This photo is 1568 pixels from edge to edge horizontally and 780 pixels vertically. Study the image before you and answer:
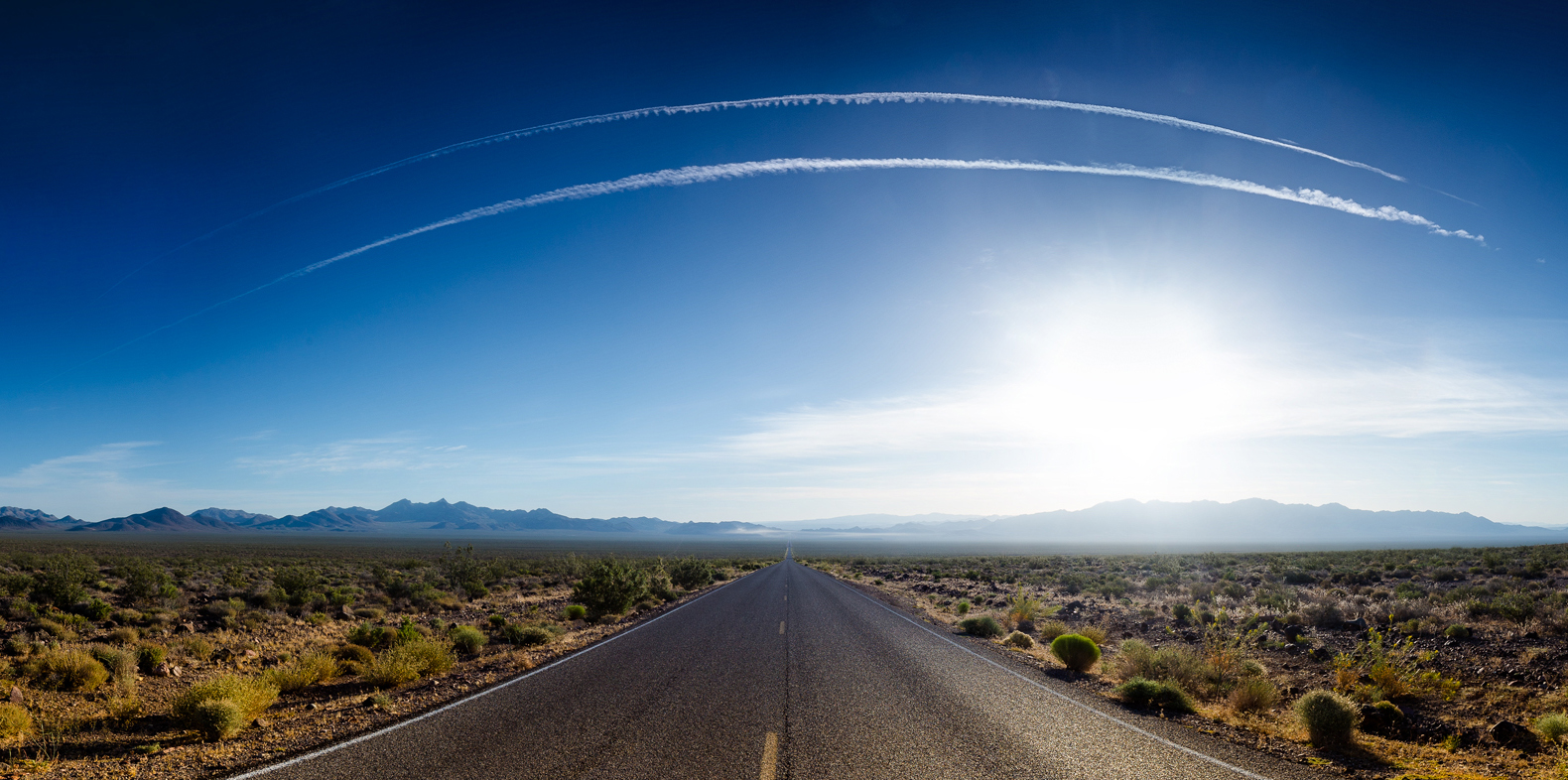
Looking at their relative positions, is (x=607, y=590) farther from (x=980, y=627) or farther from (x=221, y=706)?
(x=221, y=706)

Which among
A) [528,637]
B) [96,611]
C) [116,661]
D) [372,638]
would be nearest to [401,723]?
[528,637]

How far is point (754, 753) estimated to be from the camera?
643 cm

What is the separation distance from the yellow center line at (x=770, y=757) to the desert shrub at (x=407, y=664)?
21.2ft

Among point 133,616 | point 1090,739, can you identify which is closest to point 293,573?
point 133,616

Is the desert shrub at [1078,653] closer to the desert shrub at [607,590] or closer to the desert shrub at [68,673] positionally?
the desert shrub at [607,590]

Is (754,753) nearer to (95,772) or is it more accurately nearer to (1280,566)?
(95,772)

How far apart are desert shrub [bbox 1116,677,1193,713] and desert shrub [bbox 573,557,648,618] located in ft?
50.0

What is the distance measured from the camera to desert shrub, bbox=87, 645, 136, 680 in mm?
10852

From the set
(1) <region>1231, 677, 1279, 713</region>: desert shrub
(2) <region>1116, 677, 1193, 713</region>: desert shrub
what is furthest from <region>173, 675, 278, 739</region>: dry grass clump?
(1) <region>1231, 677, 1279, 713</region>: desert shrub

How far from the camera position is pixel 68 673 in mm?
10266

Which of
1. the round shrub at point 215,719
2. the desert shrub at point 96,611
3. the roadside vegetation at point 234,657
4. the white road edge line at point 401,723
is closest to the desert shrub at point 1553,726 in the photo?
the white road edge line at point 401,723

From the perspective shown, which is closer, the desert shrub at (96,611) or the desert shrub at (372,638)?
the desert shrub at (372,638)

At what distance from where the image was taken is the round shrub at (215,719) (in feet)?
23.4

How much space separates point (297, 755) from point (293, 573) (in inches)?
897
